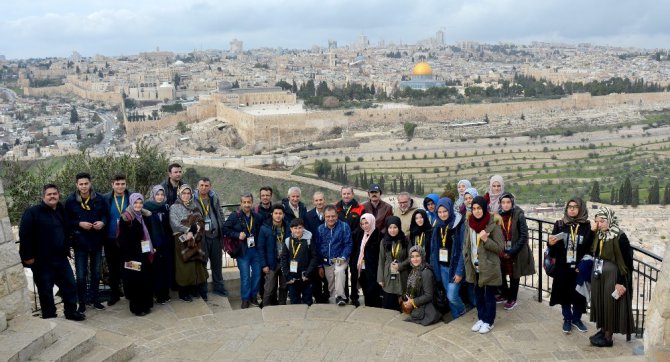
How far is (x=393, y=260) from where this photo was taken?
16.5 ft

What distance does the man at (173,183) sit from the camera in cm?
561

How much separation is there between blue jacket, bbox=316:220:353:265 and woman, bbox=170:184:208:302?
956mm

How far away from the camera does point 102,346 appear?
4.36m

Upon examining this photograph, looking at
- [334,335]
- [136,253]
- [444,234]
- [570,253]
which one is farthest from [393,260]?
[136,253]

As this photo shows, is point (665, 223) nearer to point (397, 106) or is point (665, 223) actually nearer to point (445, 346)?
point (445, 346)

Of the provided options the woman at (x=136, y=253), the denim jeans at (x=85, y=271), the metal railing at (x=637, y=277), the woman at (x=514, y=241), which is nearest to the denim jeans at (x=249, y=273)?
the woman at (x=136, y=253)

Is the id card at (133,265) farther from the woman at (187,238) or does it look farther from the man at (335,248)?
the man at (335,248)

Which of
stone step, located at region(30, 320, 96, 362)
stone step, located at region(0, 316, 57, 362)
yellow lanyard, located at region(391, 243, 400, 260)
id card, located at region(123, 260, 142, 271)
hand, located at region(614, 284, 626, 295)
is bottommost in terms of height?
stone step, located at region(30, 320, 96, 362)

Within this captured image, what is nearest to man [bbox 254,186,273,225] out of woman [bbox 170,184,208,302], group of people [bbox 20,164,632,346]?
group of people [bbox 20,164,632,346]

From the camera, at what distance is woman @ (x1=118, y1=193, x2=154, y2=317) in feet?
16.5

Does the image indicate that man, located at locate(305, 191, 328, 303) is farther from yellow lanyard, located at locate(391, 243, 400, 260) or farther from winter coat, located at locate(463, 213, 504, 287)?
winter coat, located at locate(463, 213, 504, 287)

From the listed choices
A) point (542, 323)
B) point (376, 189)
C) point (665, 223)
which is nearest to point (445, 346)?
point (542, 323)

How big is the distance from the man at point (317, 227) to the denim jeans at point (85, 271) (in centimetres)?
164

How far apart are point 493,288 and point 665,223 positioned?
15441 millimetres
